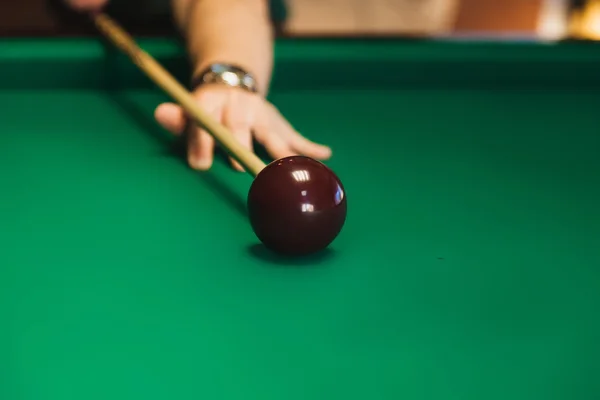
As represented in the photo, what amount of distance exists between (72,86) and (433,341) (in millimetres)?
1425

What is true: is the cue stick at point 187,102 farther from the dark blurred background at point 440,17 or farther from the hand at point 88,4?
the dark blurred background at point 440,17

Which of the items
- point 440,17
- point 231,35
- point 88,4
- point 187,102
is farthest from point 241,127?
point 440,17

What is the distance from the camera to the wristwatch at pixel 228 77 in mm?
1457

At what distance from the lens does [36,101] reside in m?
1.72

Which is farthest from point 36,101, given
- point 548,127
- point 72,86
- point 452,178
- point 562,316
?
point 562,316

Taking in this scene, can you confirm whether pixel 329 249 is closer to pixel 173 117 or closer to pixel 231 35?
pixel 173 117

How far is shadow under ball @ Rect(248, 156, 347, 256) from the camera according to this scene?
0.90 metres

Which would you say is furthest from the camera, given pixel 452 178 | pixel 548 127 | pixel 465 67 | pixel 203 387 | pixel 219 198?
pixel 465 67

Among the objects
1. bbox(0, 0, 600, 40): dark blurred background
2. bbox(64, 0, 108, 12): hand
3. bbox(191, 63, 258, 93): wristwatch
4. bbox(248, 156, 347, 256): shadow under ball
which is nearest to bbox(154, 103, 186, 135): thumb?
bbox(191, 63, 258, 93): wristwatch

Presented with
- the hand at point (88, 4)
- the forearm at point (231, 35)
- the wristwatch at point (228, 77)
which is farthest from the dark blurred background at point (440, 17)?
the wristwatch at point (228, 77)

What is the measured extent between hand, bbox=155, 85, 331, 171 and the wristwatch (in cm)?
4

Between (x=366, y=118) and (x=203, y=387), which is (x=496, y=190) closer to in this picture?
(x=366, y=118)

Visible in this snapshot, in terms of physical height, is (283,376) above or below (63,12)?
above

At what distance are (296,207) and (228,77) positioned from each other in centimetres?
65
